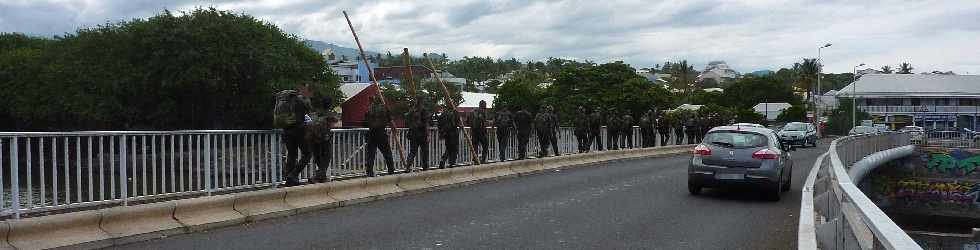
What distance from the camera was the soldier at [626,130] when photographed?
2895 centimetres

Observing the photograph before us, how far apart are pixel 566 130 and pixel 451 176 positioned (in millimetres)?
10931

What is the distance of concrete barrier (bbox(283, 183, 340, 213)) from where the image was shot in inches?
411

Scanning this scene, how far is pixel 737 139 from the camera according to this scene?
1359cm

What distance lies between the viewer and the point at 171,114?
39.2 m

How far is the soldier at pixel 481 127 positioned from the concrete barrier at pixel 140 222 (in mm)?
10155

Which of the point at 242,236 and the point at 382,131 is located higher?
the point at 382,131

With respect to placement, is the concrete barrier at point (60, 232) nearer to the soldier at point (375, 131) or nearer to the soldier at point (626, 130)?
the soldier at point (375, 131)

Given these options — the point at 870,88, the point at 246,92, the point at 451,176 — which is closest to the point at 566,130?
the point at 451,176

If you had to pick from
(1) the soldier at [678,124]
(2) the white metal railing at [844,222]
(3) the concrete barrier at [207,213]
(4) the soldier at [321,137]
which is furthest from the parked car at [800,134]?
(3) the concrete barrier at [207,213]

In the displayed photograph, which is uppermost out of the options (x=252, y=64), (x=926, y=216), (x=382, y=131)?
(x=252, y=64)

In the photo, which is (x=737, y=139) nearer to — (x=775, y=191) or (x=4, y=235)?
(x=775, y=191)

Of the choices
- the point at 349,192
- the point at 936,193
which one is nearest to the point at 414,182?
the point at 349,192

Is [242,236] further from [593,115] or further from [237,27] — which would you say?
[237,27]

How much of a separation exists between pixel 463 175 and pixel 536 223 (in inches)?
228
